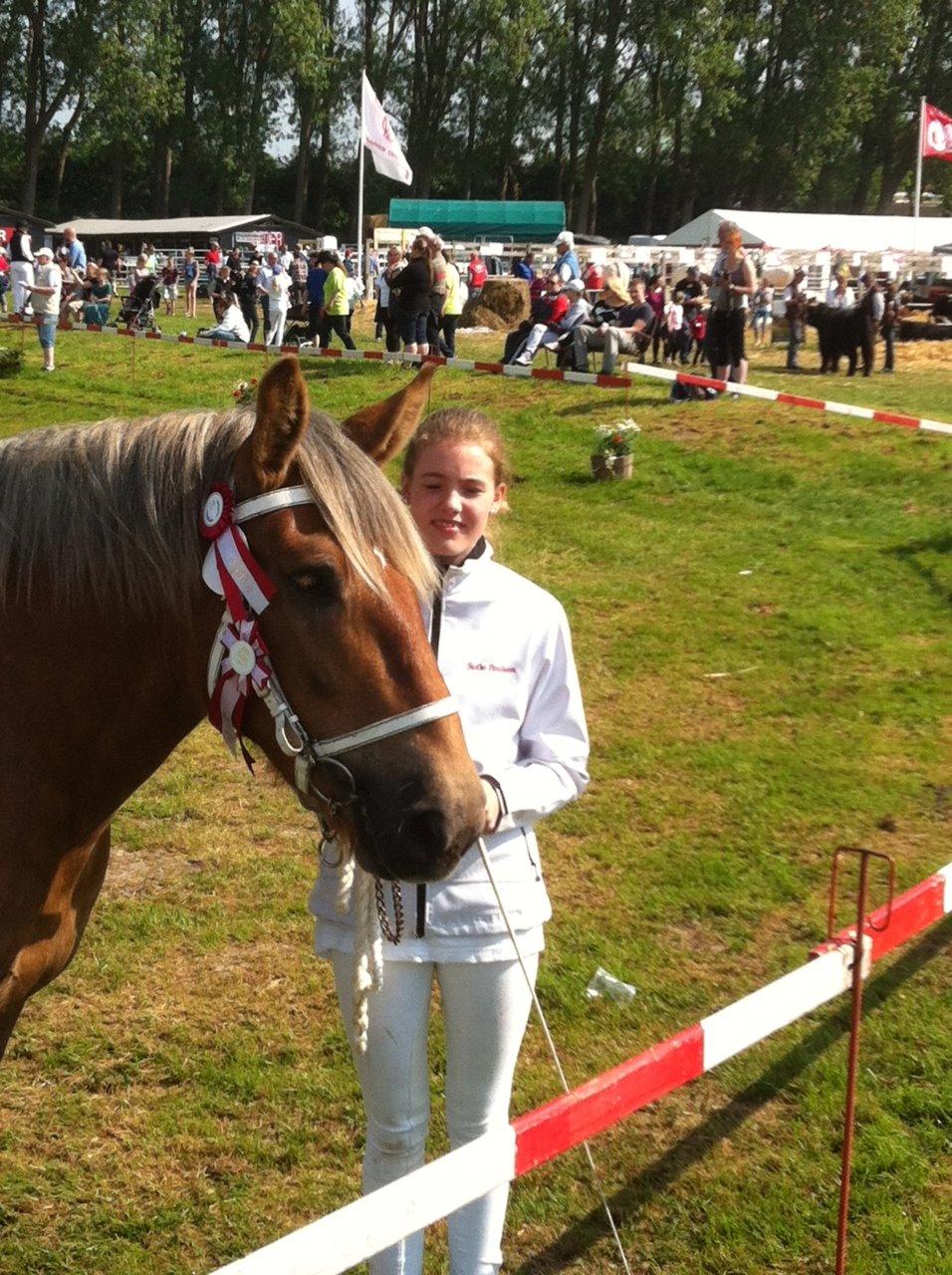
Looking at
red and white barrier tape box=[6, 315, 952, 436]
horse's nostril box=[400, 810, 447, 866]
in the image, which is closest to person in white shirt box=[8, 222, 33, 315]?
red and white barrier tape box=[6, 315, 952, 436]

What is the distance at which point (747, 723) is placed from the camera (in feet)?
22.6

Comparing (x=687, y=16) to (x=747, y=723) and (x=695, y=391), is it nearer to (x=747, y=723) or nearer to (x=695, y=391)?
(x=695, y=391)

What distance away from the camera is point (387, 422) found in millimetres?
2291

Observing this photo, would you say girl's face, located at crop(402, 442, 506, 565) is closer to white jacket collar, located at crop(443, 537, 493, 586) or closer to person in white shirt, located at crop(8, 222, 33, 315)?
white jacket collar, located at crop(443, 537, 493, 586)

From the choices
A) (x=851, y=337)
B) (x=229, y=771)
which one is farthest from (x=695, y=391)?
(x=229, y=771)

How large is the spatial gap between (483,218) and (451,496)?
49661 mm

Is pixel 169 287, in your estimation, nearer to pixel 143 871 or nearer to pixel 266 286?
pixel 266 286

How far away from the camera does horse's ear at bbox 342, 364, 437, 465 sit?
229 cm

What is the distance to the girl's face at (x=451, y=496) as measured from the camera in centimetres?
256

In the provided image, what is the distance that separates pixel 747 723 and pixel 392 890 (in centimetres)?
484

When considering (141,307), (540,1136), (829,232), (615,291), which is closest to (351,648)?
(540,1136)

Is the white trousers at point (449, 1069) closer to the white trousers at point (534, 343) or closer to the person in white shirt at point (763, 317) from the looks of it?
the white trousers at point (534, 343)

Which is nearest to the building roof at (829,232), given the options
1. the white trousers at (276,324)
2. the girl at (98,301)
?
the girl at (98,301)

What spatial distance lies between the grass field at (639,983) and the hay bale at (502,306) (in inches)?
645
